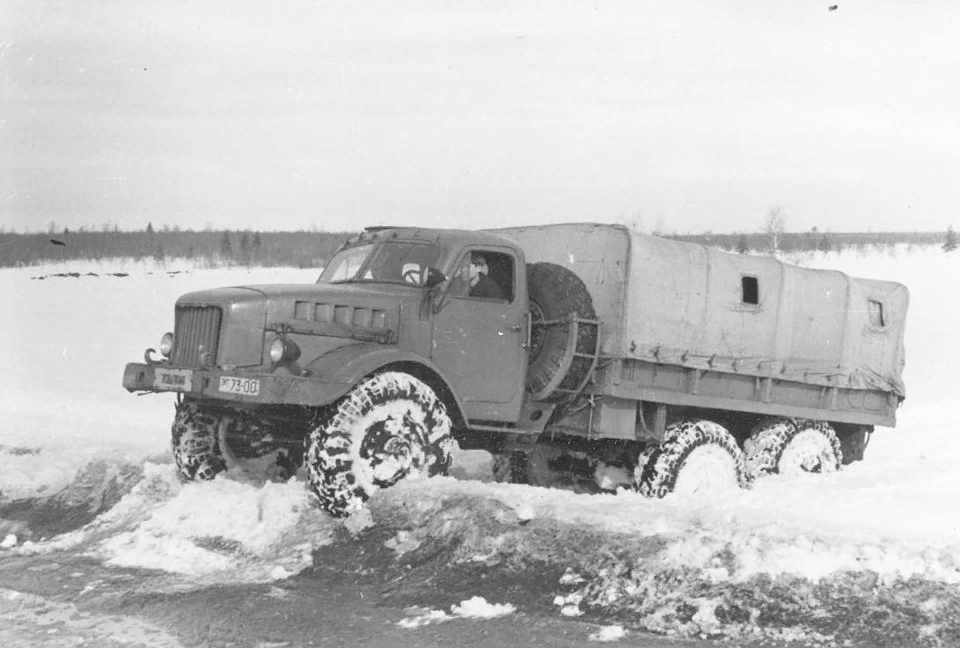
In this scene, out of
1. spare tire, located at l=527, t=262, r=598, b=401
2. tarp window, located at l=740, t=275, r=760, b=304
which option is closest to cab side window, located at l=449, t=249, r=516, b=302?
spare tire, located at l=527, t=262, r=598, b=401

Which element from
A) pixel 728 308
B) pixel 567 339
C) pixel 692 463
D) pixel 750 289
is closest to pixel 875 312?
pixel 750 289

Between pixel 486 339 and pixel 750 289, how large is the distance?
3.49 meters

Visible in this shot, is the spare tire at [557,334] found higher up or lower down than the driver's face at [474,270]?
lower down

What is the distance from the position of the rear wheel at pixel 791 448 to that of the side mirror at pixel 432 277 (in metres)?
4.41

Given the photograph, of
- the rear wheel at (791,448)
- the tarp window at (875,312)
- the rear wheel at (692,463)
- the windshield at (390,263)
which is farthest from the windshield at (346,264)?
the tarp window at (875,312)

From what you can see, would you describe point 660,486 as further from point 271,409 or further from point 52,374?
point 52,374

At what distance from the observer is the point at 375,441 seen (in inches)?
321

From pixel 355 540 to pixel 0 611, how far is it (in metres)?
2.34

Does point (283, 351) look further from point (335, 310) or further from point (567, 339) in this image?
point (567, 339)

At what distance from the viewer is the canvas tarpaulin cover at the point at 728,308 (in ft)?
33.5

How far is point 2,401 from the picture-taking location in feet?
70.0

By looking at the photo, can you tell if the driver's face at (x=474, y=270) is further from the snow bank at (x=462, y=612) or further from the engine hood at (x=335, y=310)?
the snow bank at (x=462, y=612)

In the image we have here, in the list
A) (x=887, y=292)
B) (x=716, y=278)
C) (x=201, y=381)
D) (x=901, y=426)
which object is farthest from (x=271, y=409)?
(x=901, y=426)

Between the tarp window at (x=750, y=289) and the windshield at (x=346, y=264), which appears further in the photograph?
the tarp window at (x=750, y=289)
